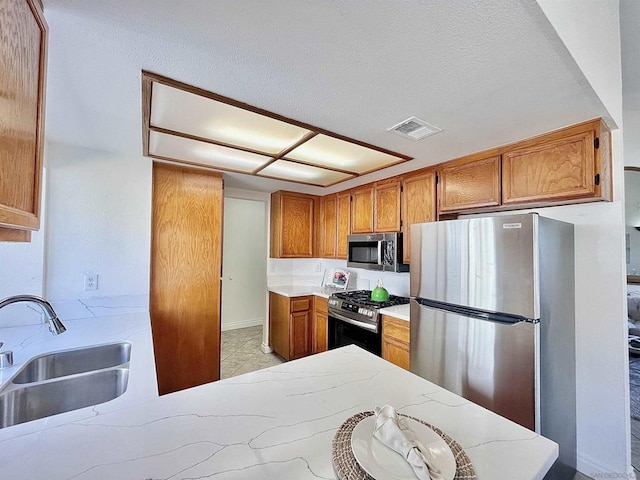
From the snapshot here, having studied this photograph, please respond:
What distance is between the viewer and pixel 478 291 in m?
1.66

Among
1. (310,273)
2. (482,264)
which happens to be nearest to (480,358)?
(482,264)

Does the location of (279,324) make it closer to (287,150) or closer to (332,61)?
(287,150)

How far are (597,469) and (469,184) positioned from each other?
6.37ft

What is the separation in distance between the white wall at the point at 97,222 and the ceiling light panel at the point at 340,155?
4.30 ft

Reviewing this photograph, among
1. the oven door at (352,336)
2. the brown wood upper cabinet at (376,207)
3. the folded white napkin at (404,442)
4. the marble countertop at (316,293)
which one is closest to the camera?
the folded white napkin at (404,442)

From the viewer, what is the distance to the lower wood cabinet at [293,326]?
322cm

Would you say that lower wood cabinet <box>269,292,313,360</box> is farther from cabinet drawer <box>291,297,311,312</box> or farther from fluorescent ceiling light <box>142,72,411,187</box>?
fluorescent ceiling light <box>142,72,411,187</box>

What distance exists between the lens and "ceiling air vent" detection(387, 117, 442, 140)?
1.60m

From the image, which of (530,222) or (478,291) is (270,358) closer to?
(478,291)

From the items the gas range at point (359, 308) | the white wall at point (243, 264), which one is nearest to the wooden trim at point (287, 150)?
the gas range at point (359, 308)

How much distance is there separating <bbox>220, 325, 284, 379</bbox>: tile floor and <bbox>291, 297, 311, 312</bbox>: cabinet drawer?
0.72 m

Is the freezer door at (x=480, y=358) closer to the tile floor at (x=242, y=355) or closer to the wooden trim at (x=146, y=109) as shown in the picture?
the tile floor at (x=242, y=355)

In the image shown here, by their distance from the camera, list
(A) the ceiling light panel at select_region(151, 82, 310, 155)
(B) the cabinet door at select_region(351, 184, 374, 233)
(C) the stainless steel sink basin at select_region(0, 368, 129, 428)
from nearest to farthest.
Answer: (C) the stainless steel sink basin at select_region(0, 368, 129, 428) → (A) the ceiling light panel at select_region(151, 82, 310, 155) → (B) the cabinet door at select_region(351, 184, 374, 233)

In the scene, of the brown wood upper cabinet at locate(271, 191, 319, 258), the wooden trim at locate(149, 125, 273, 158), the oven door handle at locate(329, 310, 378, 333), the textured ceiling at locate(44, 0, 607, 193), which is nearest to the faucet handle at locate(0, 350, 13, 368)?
the textured ceiling at locate(44, 0, 607, 193)
